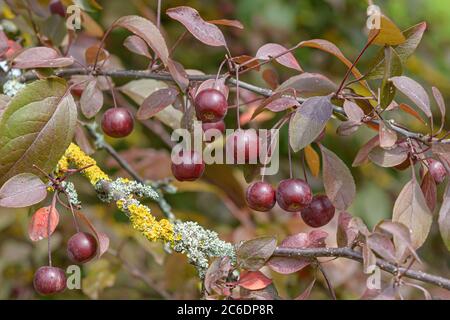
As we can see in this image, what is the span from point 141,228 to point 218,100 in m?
0.21

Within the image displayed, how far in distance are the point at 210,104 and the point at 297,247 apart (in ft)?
0.84

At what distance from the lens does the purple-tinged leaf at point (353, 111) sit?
92cm

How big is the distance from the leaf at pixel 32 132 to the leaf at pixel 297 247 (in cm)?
34

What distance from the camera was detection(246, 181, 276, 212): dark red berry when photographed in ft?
3.17

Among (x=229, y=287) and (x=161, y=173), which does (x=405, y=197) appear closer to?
(x=229, y=287)

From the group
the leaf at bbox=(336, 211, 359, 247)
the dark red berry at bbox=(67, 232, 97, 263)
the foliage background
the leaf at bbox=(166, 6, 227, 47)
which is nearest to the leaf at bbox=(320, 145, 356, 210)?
the leaf at bbox=(336, 211, 359, 247)

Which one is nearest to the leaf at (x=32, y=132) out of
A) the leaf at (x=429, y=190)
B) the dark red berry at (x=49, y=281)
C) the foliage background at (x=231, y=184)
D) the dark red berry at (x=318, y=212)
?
the dark red berry at (x=49, y=281)

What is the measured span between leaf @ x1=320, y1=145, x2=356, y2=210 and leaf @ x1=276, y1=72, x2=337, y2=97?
9cm

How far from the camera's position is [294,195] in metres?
0.95

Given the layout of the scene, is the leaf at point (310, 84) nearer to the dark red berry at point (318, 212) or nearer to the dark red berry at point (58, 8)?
the dark red berry at point (318, 212)

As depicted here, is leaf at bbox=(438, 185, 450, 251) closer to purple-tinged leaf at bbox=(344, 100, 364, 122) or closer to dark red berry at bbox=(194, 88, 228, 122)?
purple-tinged leaf at bbox=(344, 100, 364, 122)

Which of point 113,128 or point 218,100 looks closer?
point 218,100

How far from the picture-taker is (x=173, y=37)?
233 centimetres
